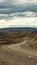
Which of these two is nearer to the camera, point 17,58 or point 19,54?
point 17,58

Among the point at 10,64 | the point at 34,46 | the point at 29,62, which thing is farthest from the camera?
the point at 34,46

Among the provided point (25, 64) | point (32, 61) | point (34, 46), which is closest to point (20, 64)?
point (25, 64)

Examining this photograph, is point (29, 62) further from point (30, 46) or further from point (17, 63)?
point (30, 46)

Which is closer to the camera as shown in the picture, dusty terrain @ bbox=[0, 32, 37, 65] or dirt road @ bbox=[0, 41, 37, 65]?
dirt road @ bbox=[0, 41, 37, 65]

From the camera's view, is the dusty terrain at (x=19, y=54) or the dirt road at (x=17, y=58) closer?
the dirt road at (x=17, y=58)

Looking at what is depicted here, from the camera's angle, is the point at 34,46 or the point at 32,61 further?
the point at 34,46

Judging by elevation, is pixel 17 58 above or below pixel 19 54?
below

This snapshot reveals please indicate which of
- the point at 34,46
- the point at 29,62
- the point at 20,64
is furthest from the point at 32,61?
the point at 34,46

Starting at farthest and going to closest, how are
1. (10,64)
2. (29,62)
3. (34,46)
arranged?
(34,46) → (29,62) → (10,64)

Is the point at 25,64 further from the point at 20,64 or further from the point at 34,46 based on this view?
the point at 34,46
